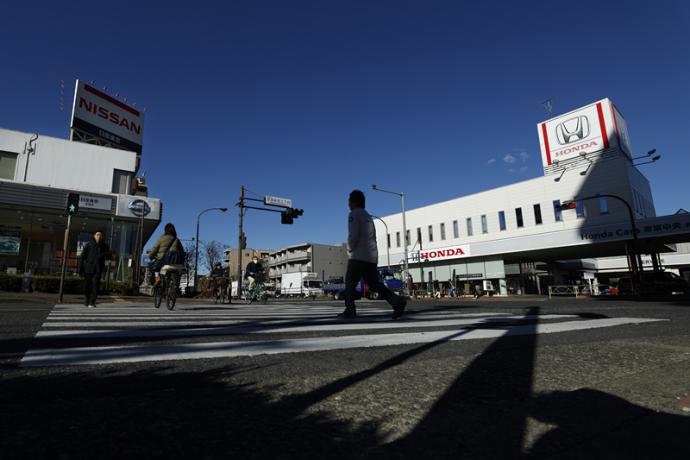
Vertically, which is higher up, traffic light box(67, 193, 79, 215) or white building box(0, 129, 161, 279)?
white building box(0, 129, 161, 279)

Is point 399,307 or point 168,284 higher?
point 168,284

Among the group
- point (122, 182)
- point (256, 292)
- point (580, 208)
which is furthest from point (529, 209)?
point (122, 182)

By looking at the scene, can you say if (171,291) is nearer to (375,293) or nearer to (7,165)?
(375,293)

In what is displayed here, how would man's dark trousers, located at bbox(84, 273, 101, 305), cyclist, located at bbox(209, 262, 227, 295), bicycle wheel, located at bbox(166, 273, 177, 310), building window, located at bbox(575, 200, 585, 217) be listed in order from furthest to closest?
building window, located at bbox(575, 200, 585, 217) < cyclist, located at bbox(209, 262, 227, 295) < man's dark trousers, located at bbox(84, 273, 101, 305) < bicycle wheel, located at bbox(166, 273, 177, 310)

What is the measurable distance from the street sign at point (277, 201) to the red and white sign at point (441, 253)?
17.0 meters

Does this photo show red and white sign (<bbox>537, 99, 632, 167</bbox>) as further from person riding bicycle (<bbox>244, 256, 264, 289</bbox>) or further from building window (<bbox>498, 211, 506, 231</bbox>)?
person riding bicycle (<bbox>244, 256, 264, 289</bbox>)

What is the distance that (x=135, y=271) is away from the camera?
26625mm

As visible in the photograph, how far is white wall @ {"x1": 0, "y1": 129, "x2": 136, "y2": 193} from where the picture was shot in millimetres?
26266

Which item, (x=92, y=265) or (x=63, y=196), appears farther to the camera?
(x=63, y=196)

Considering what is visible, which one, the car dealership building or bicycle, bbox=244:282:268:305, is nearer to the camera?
bicycle, bbox=244:282:268:305

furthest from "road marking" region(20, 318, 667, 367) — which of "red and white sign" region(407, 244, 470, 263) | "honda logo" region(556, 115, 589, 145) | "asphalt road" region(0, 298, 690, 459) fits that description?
"honda logo" region(556, 115, 589, 145)

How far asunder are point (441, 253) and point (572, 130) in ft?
57.3

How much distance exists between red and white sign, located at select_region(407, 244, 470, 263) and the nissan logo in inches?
953

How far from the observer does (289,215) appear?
26.2 meters
